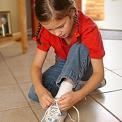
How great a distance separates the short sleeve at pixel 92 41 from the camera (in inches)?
36.6

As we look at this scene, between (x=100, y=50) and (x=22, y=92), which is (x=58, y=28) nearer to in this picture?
(x=100, y=50)

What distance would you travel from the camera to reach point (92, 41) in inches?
36.8

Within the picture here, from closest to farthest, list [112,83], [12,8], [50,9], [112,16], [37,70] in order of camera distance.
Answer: [50,9]
[37,70]
[112,83]
[12,8]
[112,16]

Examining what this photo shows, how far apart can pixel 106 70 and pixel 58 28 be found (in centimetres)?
76

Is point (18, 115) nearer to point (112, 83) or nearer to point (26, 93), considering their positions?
point (26, 93)

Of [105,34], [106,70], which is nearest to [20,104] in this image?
[106,70]

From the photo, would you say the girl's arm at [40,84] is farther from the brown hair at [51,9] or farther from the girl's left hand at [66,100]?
the brown hair at [51,9]

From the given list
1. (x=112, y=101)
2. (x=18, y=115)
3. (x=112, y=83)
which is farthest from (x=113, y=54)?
(x=18, y=115)

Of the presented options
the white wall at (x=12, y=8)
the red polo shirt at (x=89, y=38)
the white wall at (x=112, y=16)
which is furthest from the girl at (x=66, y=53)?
the white wall at (x=112, y=16)

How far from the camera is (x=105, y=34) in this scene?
104 inches

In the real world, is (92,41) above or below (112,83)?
above

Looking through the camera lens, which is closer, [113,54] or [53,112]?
[53,112]

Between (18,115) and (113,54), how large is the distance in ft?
3.49

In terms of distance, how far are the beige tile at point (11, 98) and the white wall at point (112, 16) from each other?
1.85m
